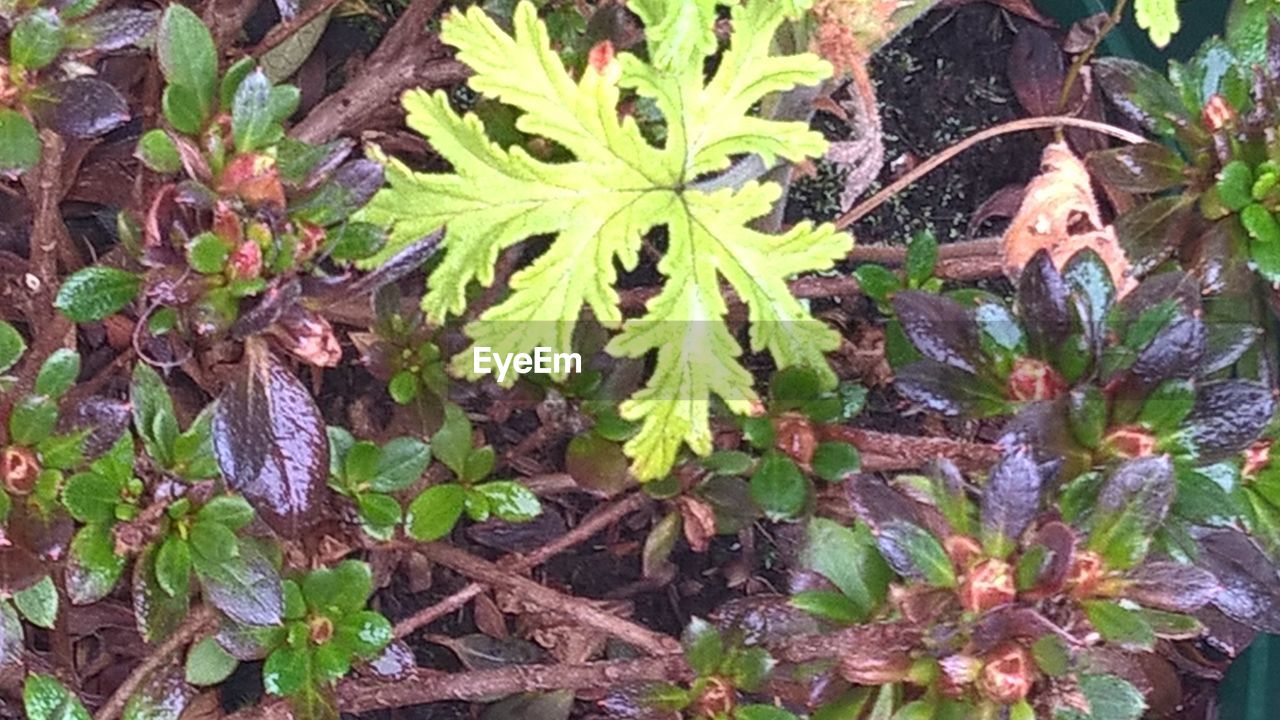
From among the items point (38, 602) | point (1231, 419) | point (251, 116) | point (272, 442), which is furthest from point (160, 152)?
point (1231, 419)

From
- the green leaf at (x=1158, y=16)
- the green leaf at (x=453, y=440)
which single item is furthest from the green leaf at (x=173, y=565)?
the green leaf at (x=1158, y=16)

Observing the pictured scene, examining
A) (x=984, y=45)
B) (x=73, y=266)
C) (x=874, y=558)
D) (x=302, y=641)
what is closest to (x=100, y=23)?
(x=73, y=266)

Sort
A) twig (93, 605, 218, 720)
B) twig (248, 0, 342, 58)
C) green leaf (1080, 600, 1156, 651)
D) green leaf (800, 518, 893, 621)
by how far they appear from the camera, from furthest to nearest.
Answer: twig (248, 0, 342, 58)
twig (93, 605, 218, 720)
green leaf (800, 518, 893, 621)
green leaf (1080, 600, 1156, 651)

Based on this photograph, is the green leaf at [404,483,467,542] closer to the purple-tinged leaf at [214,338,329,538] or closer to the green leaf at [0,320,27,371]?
the purple-tinged leaf at [214,338,329,538]

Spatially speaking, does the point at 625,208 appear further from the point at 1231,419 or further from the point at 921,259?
the point at 1231,419

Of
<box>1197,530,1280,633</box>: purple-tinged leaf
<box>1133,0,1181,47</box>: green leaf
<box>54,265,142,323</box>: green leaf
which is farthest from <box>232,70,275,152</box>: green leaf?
<box>1197,530,1280,633</box>: purple-tinged leaf

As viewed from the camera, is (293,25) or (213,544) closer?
(213,544)
